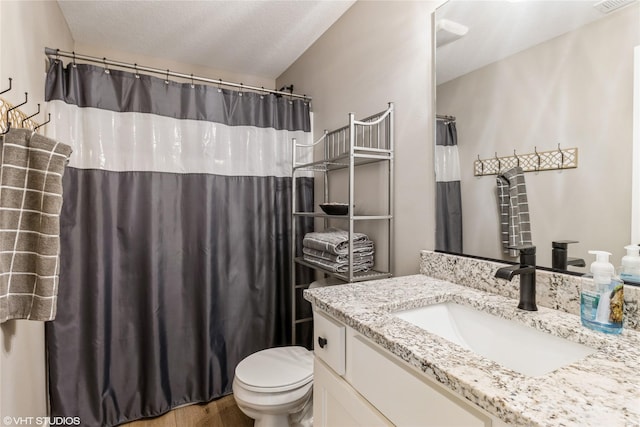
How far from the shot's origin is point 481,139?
112cm

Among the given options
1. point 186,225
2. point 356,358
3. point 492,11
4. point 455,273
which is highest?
point 492,11

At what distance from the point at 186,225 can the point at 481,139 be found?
1.69 metres

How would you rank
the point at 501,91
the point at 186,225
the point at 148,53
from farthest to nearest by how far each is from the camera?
the point at 148,53, the point at 186,225, the point at 501,91

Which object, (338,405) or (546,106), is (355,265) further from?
(546,106)

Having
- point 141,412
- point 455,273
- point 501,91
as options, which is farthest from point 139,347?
point 501,91

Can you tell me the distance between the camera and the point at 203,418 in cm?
183

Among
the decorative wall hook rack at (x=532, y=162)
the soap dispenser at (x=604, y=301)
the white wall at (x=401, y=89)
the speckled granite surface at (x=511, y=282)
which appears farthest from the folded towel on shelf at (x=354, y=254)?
the soap dispenser at (x=604, y=301)

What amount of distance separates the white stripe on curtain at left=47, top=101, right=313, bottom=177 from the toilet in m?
1.20

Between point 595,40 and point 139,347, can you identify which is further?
point 139,347

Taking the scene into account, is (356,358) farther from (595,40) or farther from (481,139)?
(595,40)

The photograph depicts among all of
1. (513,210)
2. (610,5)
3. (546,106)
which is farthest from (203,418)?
(610,5)

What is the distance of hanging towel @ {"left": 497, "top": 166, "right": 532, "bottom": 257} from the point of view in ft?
3.27

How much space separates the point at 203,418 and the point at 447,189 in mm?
1858

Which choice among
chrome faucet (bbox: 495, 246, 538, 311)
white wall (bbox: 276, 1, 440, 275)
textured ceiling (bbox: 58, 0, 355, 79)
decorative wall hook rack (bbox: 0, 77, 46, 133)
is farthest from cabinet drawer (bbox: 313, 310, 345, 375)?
textured ceiling (bbox: 58, 0, 355, 79)
